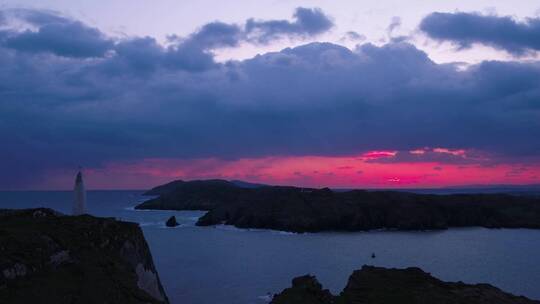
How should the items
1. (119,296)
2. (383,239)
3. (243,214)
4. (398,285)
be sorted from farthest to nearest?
(243,214) → (383,239) → (398,285) → (119,296)

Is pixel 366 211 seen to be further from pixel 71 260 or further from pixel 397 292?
pixel 71 260

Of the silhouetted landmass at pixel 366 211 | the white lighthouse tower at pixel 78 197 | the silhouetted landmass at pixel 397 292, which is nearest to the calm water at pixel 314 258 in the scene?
the silhouetted landmass at pixel 366 211

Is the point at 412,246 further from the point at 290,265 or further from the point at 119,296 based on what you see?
A: the point at 119,296

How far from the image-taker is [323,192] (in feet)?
443

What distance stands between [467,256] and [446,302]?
4929cm

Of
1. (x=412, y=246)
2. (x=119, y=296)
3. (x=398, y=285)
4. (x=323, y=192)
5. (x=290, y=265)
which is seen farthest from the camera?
(x=323, y=192)

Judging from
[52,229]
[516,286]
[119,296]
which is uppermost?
[52,229]

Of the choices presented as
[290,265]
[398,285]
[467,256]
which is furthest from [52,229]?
[467,256]

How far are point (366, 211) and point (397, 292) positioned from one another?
94143 mm

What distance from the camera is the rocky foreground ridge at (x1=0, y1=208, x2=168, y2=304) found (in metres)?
22.3

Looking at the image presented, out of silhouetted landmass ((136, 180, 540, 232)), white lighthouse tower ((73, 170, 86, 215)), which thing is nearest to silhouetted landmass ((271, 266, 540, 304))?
white lighthouse tower ((73, 170, 86, 215))

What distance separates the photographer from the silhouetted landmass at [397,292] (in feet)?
94.9

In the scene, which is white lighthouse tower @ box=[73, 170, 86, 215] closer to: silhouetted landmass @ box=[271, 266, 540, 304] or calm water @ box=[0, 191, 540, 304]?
calm water @ box=[0, 191, 540, 304]

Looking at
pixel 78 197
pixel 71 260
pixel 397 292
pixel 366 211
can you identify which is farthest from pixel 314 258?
pixel 366 211
